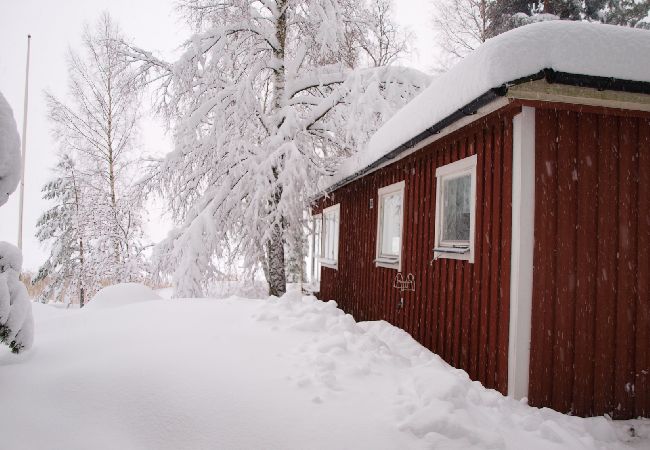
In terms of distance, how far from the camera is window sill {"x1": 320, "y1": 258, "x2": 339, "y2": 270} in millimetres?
9812

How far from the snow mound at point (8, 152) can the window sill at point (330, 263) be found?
304 inches

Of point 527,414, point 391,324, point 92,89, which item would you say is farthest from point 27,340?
point 92,89

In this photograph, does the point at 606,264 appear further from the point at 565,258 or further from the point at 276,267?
the point at 276,267

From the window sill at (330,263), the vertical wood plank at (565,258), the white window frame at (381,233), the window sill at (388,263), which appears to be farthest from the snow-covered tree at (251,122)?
the vertical wood plank at (565,258)

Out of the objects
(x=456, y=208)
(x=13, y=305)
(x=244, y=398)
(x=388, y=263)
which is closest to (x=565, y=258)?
(x=456, y=208)

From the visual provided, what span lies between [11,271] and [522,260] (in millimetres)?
3934

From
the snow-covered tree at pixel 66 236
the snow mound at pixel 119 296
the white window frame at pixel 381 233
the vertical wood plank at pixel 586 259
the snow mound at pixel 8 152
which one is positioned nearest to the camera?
the snow mound at pixel 8 152

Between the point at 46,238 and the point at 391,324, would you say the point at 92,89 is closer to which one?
the point at 46,238

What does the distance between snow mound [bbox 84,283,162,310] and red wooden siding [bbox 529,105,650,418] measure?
4.95 metres

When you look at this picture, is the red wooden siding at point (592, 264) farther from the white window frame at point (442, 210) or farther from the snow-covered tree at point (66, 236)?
the snow-covered tree at point (66, 236)

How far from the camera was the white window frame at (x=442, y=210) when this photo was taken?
421 cm

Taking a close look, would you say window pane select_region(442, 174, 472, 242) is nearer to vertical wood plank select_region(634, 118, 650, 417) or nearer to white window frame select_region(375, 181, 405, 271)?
white window frame select_region(375, 181, 405, 271)

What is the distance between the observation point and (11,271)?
2662 mm

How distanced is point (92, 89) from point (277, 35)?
9.35m
